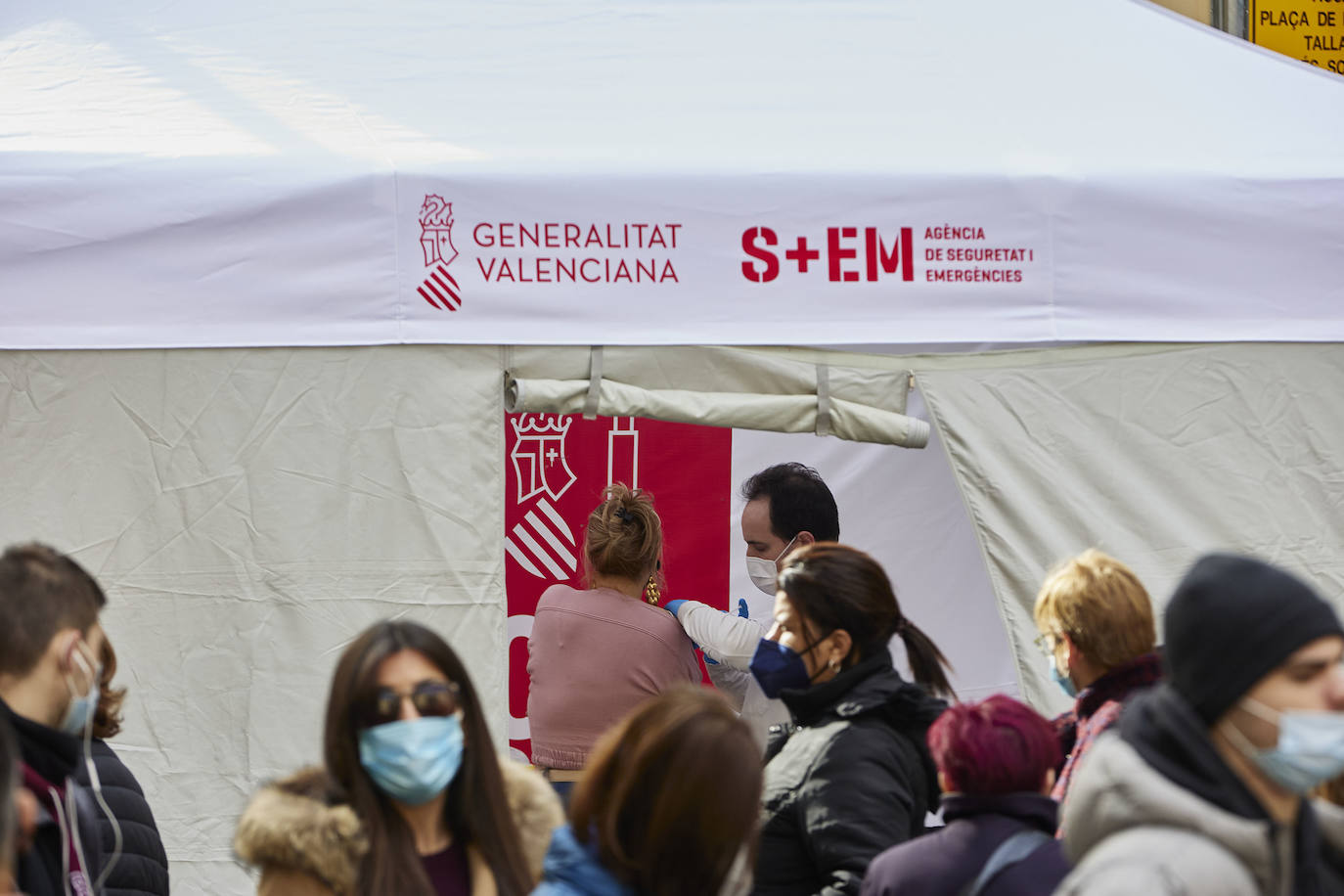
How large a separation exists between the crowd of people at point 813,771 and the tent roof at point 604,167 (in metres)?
1.10

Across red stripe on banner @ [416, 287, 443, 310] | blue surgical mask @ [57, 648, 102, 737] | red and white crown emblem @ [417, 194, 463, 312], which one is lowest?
blue surgical mask @ [57, 648, 102, 737]

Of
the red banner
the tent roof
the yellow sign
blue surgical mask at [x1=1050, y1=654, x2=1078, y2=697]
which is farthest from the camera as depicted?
the yellow sign

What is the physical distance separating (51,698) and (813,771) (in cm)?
133

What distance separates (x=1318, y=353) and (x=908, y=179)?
1294mm

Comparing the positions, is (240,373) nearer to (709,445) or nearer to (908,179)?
(908,179)

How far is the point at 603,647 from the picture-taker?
3.74 meters

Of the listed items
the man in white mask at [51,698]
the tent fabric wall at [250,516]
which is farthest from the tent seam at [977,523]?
the man in white mask at [51,698]

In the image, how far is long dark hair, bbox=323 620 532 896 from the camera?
6.51 ft

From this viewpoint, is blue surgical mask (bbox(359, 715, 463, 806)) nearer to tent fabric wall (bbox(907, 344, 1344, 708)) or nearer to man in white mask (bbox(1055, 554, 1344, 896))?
man in white mask (bbox(1055, 554, 1344, 896))

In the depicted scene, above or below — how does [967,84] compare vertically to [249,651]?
above

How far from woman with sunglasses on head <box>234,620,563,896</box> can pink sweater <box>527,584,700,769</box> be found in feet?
5.13

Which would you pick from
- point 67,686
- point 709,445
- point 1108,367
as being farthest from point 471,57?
point 67,686

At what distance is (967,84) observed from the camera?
4.12 meters

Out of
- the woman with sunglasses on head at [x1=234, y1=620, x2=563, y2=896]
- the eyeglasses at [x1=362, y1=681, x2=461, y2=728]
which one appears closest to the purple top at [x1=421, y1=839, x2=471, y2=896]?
the woman with sunglasses on head at [x1=234, y1=620, x2=563, y2=896]
